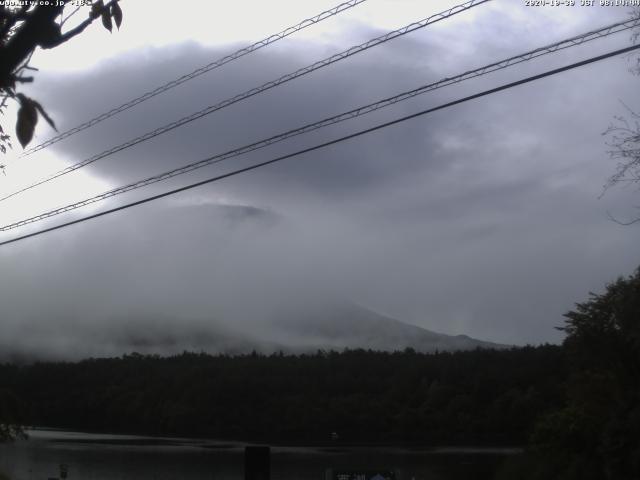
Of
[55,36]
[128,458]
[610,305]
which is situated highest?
[610,305]

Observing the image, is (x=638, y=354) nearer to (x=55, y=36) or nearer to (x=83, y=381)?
(x=55, y=36)

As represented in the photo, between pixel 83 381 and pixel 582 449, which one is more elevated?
pixel 83 381

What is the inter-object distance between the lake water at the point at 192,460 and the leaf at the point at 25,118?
28.6 metres


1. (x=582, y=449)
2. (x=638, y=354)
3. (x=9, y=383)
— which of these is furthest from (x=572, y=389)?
(x=9, y=383)

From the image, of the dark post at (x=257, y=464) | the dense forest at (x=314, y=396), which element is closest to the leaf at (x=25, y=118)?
the dark post at (x=257, y=464)

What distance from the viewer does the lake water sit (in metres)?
38.3

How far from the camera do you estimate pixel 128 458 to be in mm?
47688

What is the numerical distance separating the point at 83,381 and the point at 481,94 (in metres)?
64.5

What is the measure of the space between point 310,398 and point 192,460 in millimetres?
26369

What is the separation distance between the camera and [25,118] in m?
3.91

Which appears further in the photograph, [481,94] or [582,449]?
[582,449]

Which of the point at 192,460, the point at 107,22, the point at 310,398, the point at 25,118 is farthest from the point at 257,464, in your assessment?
the point at 310,398

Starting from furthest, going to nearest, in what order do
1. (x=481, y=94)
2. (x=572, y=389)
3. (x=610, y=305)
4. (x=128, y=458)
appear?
1. (x=128, y=458)
2. (x=572, y=389)
3. (x=610, y=305)
4. (x=481, y=94)

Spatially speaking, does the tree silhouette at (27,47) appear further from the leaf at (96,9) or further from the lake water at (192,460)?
the lake water at (192,460)
